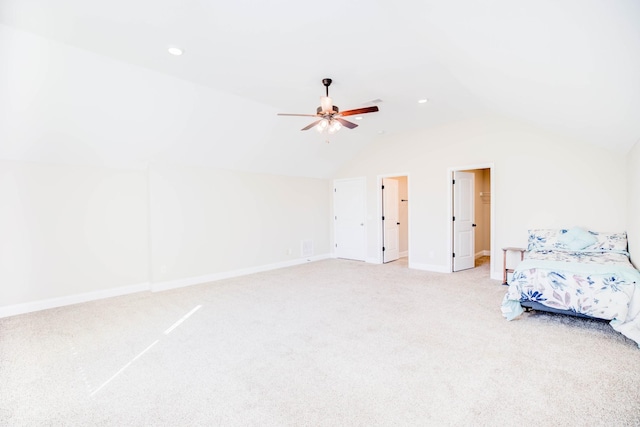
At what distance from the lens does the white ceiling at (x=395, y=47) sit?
5.61 ft

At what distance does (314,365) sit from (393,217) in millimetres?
5195

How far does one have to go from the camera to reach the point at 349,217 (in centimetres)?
737

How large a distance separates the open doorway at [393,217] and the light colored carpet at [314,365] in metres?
2.92

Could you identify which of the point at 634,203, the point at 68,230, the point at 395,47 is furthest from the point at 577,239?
the point at 68,230

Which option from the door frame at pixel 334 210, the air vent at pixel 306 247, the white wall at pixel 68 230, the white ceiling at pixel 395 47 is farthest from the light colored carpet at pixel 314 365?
the door frame at pixel 334 210

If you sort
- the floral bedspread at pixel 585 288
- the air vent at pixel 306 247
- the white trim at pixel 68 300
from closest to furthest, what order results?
the floral bedspread at pixel 585 288
the white trim at pixel 68 300
the air vent at pixel 306 247

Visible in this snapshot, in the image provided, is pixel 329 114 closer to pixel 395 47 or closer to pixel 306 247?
pixel 395 47

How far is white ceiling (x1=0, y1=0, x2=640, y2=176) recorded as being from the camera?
1.71m

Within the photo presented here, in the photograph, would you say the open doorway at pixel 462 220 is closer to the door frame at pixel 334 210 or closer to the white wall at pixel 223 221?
the door frame at pixel 334 210

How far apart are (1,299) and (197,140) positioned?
318 centimetres

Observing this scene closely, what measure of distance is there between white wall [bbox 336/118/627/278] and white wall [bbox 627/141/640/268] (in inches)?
12.3

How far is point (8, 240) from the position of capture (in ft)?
12.4

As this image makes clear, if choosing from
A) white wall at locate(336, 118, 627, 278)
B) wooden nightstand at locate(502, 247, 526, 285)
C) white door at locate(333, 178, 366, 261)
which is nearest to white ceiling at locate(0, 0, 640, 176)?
white wall at locate(336, 118, 627, 278)

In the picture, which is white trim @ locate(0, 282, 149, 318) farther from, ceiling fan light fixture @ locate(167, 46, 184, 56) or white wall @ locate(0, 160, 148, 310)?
ceiling fan light fixture @ locate(167, 46, 184, 56)
